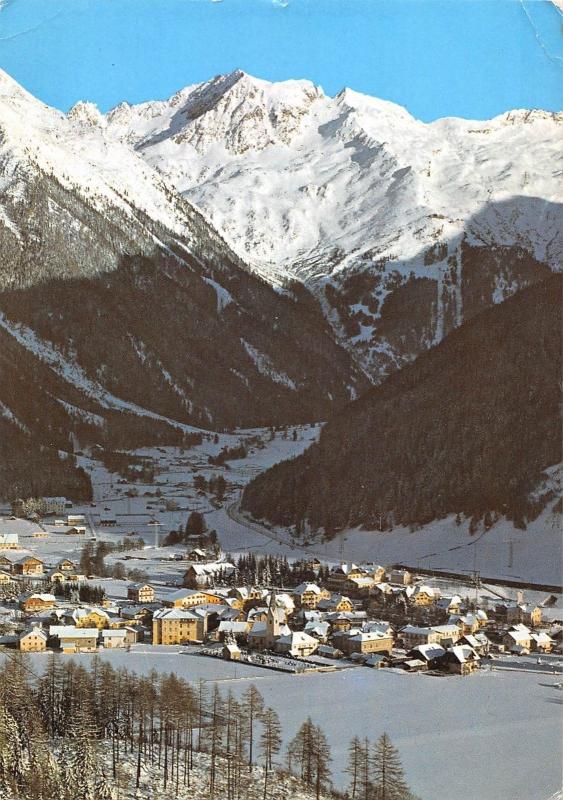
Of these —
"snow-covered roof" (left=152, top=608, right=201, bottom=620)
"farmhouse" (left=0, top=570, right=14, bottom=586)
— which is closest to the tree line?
"snow-covered roof" (left=152, top=608, right=201, bottom=620)

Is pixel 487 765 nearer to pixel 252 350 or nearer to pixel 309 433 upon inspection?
pixel 309 433

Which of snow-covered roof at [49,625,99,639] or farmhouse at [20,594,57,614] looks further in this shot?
farmhouse at [20,594,57,614]

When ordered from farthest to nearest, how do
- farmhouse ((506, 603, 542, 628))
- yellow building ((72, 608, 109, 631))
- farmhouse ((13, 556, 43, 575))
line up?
farmhouse ((13, 556, 43, 575))
farmhouse ((506, 603, 542, 628))
yellow building ((72, 608, 109, 631))

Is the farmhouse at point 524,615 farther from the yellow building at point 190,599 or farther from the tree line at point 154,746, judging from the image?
the tree line at point 154,746

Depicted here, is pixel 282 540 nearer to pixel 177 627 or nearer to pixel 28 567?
pixel 28 567

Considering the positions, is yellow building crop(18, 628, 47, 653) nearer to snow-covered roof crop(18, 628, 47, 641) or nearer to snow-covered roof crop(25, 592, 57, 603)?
snow-covered roof crop(18, 628, 47, 641)

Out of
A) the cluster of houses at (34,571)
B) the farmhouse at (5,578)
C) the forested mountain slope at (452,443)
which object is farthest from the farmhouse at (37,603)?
the forested mountain slope at (452,443)

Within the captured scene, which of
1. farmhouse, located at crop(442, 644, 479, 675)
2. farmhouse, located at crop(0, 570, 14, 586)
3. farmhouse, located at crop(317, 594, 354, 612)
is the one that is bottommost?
farmhouse, located at crop(442, 644, 479, 675)

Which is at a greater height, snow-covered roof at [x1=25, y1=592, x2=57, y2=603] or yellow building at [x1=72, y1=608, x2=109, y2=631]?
snow-covered roof at [x1=25, y1=592, x2=57, y2=603]
